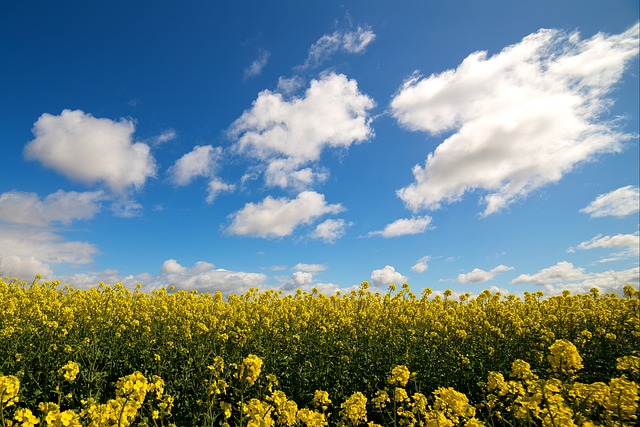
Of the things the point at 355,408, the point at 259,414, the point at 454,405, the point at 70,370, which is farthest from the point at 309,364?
the point at 70,370

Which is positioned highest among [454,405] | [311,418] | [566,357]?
[566,357]

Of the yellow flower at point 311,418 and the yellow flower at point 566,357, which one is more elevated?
the yellow flower at point 566,357

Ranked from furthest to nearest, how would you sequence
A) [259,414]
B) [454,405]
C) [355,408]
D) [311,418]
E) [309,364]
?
[309,364] → [355,408] → [311,418] → [454,405] → [259,414]

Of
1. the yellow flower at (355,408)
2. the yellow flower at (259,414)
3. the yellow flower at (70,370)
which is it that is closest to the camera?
the yellow flower at (259,414)

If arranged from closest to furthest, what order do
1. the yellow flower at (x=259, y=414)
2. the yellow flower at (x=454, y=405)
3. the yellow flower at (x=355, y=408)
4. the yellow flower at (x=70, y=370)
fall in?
1. the yellow flower at (x=259, y=414)
2. the yellow flower at (x=454, y=405)
3. the yellow flower at (x=70, y=370)
4. the yellow flower at (x=355, y=408)

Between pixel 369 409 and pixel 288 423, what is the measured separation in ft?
9.63

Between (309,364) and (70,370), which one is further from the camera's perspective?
(309,364)

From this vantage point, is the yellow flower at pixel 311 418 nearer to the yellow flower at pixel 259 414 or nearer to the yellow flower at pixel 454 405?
the yellow flower at pixel 259 414

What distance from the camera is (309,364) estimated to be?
23.7 feet

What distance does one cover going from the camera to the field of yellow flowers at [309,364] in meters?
4.15

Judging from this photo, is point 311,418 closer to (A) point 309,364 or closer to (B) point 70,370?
(A) point 309,364

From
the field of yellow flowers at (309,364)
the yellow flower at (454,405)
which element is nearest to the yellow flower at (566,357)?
the field of yellow flowers at (309,364)

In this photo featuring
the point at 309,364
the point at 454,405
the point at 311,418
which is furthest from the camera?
the point at 309,364

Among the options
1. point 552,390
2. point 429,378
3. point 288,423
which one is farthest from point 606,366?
point 288,423
